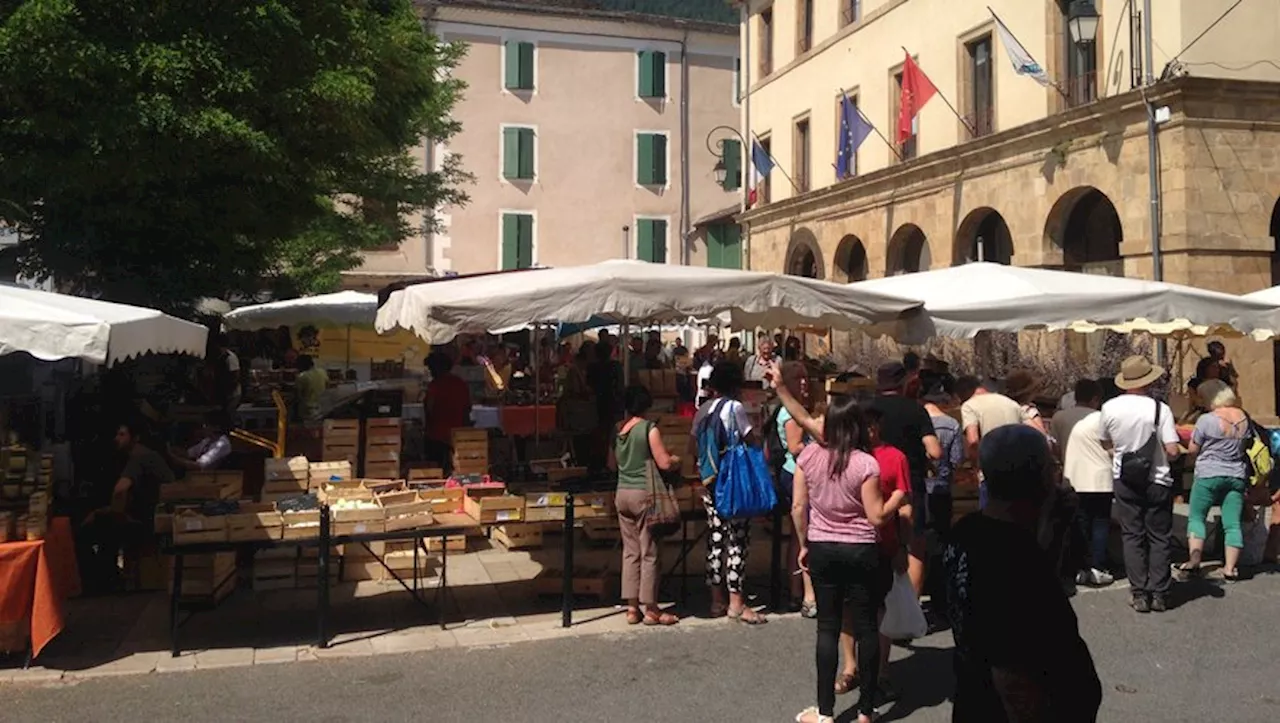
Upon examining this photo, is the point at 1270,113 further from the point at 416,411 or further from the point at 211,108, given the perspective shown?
the point at 211,108

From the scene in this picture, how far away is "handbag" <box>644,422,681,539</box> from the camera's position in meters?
6.83

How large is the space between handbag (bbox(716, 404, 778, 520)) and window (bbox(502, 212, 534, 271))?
28.3m

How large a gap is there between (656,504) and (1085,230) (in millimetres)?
A: 15053

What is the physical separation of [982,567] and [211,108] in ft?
33.0

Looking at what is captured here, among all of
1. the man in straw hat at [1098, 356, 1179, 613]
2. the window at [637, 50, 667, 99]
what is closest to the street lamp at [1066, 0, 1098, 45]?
the man in straw hat at [1098, 356, 1179, 613]

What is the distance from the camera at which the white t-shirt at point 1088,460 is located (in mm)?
7779

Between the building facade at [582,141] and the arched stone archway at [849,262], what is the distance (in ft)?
28.3

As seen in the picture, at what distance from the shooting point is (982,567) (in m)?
3.02

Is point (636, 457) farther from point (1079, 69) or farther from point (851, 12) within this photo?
point (851, 12)

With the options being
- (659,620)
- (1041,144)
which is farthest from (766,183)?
(659,620)

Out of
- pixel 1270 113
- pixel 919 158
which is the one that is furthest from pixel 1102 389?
pixel 919 158

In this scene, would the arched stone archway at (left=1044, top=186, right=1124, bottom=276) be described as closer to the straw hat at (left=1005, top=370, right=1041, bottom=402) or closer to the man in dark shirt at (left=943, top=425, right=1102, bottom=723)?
the straw hat at (left=1005, top=370, right=1041, bottom=402)

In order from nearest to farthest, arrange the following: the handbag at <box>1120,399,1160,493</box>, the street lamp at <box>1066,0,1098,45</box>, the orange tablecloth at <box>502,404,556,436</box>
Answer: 1. the handbag at <box>1120,399,1160,493</box>
2. the orange tablecloth at <box>502,404,556,436</box>
3. the street lamp at <box>1066,0,1098,45</box>

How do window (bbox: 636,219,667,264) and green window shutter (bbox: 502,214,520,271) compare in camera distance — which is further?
window (bbox: 636,219,667,264)
